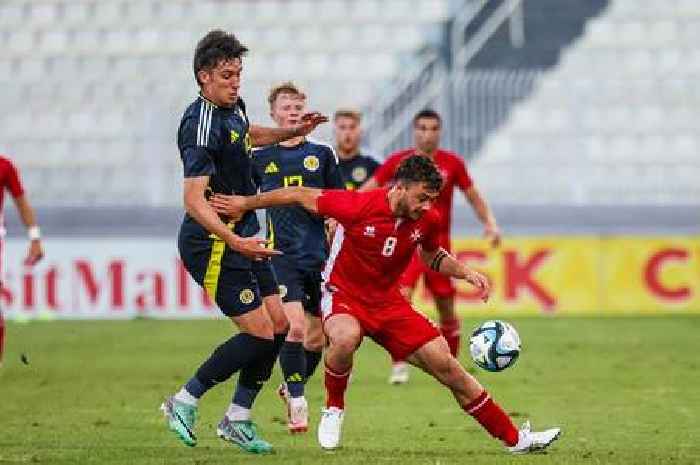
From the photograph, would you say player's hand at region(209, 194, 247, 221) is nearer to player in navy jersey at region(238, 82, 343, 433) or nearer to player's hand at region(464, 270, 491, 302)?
player's hand at region(464, 270, 491, 302)

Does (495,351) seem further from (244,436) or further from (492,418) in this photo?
(244,436)

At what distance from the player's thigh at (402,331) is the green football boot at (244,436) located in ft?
2.82

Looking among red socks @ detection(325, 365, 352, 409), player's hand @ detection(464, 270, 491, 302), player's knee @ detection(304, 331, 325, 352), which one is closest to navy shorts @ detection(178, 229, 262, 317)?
red socks @ detection(325, 365, 352, 409)

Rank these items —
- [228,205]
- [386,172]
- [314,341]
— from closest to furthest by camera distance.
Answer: [228,205] → [314,341] → [386,172]

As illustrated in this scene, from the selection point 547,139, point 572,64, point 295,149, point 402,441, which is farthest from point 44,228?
point 402,441

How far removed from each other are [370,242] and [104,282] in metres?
13.3

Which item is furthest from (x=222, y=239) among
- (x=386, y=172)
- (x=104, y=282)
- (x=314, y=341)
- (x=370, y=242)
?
(x=104, y=282)

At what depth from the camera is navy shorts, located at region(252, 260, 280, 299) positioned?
899cm

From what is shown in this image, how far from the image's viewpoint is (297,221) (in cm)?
1138

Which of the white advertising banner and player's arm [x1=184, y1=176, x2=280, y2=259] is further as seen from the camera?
the white advertising banner

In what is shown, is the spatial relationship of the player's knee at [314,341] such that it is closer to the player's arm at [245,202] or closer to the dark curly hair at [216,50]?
the player's arm at [245,202]

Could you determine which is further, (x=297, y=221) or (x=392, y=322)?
(x=297, y=221)

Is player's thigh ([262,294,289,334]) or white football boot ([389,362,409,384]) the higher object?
player's thigh ([262,294,289,334])

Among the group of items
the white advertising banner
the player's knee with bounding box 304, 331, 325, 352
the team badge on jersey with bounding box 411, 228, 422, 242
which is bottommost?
the white advertising banner
